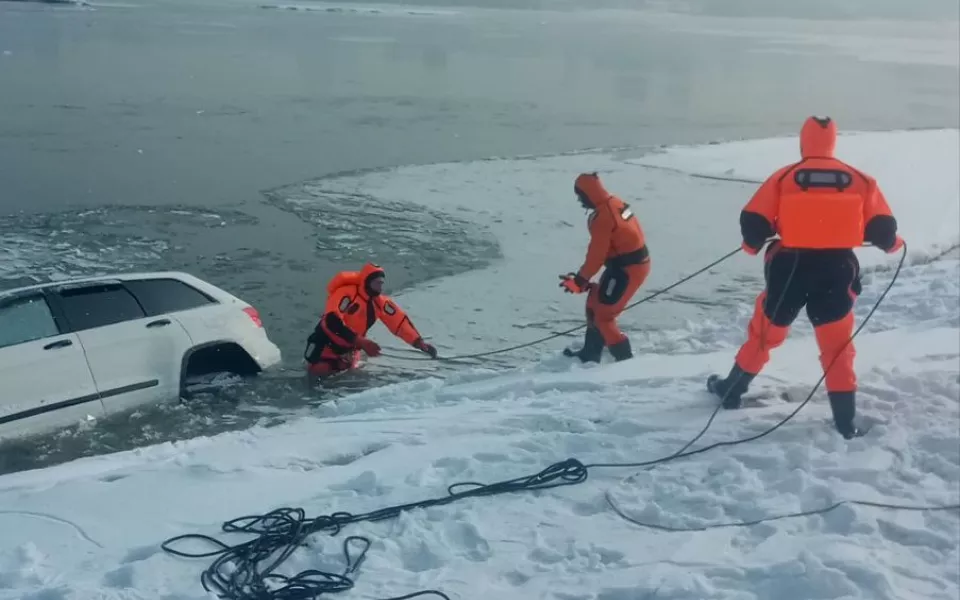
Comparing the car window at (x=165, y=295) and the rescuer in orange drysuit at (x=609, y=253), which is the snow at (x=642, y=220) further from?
the car window at (x=165, y=295)

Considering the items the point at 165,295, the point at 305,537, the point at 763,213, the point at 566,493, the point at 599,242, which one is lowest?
the point at 566,493

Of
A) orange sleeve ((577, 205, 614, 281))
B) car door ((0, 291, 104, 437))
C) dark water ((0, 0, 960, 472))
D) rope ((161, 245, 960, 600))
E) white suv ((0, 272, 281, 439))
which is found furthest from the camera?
dark water ((0, 0, 960, 472))

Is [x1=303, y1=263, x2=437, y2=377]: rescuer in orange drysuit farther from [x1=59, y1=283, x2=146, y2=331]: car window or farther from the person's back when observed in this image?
the person's back

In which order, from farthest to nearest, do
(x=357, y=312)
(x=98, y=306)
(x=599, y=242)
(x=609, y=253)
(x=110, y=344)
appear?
(x=357, y=312) < (x=609, y=253) < (x=599, y=242) < (x=98, y=306) < (x=110, y=344)

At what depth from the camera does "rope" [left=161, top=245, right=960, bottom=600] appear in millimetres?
4227

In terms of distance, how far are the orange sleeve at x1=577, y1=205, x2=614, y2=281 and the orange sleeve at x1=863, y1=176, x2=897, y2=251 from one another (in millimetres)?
2705

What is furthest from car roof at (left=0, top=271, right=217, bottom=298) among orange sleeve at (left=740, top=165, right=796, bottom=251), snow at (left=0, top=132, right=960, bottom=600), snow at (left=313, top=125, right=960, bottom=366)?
orange sleeve at (left=740, top=165, right=796, bottom=251)

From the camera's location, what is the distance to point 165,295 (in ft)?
25.5

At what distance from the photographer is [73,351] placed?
22.7 feet

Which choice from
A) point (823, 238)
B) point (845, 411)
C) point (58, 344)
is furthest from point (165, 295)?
point (845, 411)

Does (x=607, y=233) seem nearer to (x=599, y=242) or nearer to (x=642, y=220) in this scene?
(x=599, y=242)

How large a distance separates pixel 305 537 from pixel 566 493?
1459mm

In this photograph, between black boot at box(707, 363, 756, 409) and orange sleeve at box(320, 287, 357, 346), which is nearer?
black boot at box(707, 363, 756, 409)

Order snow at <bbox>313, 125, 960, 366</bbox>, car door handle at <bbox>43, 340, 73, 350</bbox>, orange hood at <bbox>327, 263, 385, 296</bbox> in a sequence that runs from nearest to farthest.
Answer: car door handle at <bbox>43, 340, 73, 350</bbox>, orange hood at <bbox>327, 263, 385, 296</bbox>, snow at <bbox>313, 125, 960, 366</bbox>
